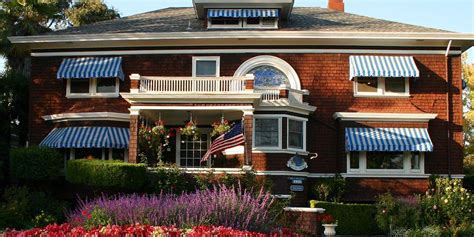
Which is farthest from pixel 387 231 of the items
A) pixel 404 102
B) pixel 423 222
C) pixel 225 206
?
pixel 225 206

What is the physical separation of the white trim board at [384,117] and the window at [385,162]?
1408 mm

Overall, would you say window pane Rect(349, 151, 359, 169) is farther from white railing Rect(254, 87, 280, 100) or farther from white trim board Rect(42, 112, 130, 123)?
white trim board Rect(42, 112, 130, 123)

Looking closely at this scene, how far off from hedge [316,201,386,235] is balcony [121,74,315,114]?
16.0 feet

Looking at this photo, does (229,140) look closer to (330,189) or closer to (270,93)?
(270,93)

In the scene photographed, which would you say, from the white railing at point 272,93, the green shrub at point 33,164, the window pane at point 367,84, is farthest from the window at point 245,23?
the green shrub at point 33,164

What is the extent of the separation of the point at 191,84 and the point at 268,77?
4100mm

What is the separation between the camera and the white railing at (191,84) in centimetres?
2492

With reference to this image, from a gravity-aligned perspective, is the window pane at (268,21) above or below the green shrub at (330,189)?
above

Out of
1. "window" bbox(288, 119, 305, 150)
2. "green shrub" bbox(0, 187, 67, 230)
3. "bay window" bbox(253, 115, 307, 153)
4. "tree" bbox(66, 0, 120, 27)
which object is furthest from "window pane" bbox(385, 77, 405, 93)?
"tree" bbox(66, 0, 120, 27)

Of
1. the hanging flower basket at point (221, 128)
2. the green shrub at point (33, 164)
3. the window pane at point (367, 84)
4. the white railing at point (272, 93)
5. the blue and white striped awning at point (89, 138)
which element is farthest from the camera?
the window pane at point (367, 84)

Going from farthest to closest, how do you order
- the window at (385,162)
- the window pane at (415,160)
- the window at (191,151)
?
the window at (191,151) → the window pane at (415,160) → the window at (385,162)

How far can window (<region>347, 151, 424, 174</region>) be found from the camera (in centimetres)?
2658

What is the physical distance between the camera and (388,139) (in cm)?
2627

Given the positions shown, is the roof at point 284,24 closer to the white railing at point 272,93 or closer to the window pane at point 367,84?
the window pane at point 367,84
